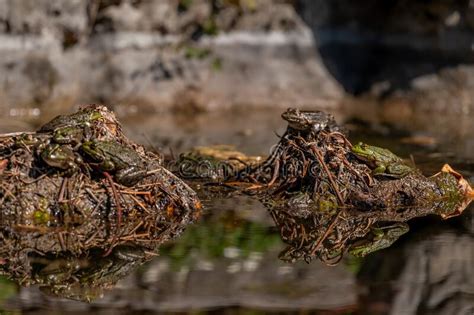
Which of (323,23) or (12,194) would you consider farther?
(323,23)

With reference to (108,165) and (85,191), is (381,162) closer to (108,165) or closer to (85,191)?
(108,165)

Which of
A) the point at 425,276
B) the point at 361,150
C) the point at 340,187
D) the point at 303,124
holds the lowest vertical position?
the point at 425,276

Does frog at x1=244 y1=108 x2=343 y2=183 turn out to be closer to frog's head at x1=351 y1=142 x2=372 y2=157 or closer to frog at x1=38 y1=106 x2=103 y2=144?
frog's head at x1=351 y1=142 x2=372 y2=157

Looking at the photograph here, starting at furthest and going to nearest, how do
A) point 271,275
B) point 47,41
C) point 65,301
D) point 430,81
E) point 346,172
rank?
point 430,81
point 47,41
point 346,172
point 271,275
point 65,301

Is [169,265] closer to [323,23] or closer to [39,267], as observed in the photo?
[39,267]

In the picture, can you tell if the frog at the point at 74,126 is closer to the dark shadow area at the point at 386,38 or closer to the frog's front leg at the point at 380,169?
the frog's front leg at the point at 380,169

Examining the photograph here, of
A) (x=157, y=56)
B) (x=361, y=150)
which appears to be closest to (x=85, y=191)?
(x=361, y=150)

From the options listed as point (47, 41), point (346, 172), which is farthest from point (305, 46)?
point (346, 172)

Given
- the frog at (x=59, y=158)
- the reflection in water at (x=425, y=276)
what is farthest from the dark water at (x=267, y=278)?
the frog at (x=59, y=158)
